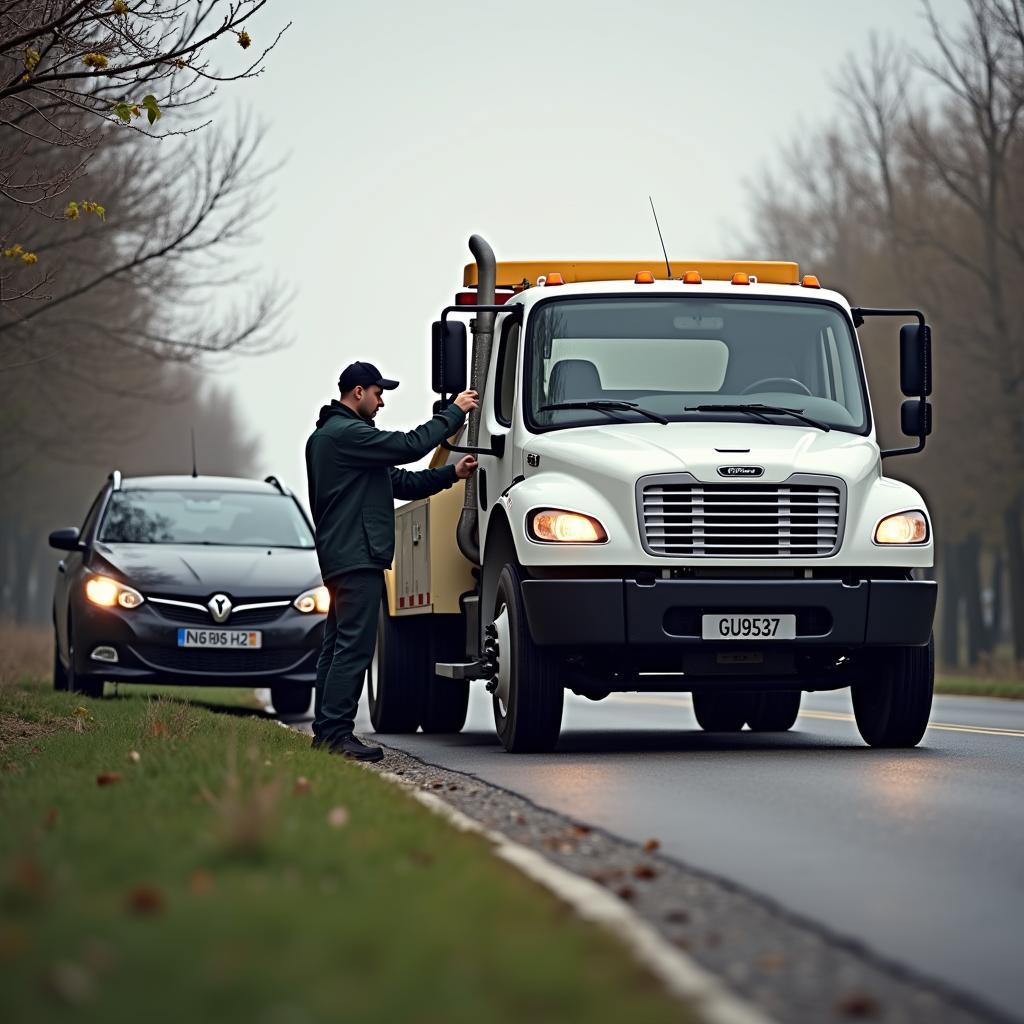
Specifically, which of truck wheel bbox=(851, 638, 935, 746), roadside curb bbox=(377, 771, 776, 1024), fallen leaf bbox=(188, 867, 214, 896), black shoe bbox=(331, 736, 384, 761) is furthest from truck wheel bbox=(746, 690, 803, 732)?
fallen leaf bbox=(188, 867, 214, 896)

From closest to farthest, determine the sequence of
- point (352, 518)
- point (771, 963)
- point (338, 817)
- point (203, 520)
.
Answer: point (771, 963)
point (338, 817)
point (352, 518)
point (203, 520)

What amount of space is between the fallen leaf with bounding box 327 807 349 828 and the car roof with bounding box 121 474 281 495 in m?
11.5

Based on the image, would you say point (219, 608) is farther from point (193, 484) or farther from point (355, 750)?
point (355, 750)

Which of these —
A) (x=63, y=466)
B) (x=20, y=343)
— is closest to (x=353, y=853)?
(x=20, y=343)

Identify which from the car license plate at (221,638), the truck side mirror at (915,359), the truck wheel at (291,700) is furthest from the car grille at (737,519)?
the truck wheel at (291,700)

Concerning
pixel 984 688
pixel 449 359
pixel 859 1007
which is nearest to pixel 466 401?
pixel 449 359

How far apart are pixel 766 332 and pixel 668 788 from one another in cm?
377

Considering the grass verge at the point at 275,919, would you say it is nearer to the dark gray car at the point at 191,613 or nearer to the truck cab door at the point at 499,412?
the truck cab door at the point at 499,412

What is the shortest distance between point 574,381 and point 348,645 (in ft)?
7.05

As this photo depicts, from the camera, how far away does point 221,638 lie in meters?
16.5

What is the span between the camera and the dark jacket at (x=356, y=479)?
11.3 meters

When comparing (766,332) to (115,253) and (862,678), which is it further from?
(115,253)

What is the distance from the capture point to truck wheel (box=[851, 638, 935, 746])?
39.6ft

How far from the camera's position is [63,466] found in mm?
48844
